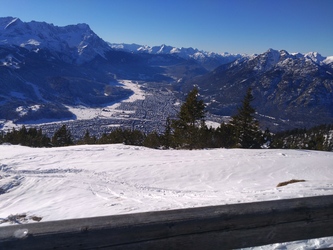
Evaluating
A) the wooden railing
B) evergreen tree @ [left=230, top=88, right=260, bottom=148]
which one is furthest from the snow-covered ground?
evergreen tree @ [left=230, top=88, right=260, bottom=148]

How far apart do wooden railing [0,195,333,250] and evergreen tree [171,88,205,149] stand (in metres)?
30.6

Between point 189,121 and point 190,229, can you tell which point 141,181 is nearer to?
point 190,229

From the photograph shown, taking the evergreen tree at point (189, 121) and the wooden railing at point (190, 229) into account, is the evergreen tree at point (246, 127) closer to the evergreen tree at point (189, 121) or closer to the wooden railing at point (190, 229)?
the evergreen tree at point (189, 121)

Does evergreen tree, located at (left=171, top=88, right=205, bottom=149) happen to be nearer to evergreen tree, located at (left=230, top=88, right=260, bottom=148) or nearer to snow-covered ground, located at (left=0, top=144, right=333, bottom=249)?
evergreen tree, located at (left=230, top=88, right=260, bottom=148)

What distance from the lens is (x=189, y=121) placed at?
116 feet

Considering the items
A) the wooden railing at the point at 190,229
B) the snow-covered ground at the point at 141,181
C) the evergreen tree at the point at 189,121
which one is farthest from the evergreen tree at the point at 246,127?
the wooden railing at the point at 190,229

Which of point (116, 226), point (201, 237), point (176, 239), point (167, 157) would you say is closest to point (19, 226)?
point (116, 226)

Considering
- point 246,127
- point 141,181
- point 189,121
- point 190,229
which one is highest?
point 190,229

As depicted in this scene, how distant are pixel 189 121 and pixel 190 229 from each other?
33095 millimetres

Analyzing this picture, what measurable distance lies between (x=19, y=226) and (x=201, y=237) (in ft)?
4.56

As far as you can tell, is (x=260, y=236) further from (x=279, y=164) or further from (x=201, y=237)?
(x=279, y=164)

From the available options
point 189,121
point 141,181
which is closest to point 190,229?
point 141,181

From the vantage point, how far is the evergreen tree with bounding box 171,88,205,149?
34.2m

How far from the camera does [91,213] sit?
23.6 ft
